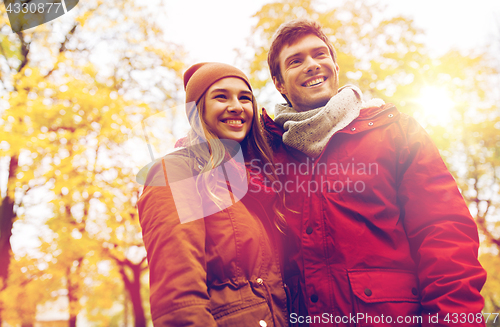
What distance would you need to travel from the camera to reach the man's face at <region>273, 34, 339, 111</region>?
1913mm

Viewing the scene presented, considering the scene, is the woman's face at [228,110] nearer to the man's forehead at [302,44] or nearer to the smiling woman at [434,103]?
the man's forehead at [302,44]

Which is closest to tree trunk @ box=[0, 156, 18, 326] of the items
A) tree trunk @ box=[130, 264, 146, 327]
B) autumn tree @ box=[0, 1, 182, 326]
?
autumn tree @ box=[0, 1, 182, 326]

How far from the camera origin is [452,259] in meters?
1.24

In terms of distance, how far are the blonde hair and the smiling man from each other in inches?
3.0

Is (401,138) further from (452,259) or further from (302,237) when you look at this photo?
(302,237)

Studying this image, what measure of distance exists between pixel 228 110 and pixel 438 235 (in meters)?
1.29

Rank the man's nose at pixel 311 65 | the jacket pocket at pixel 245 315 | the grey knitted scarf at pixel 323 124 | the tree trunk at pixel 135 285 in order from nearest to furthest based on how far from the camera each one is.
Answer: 1. the jacket pocket at pixel 245 315
2. the grey knitted scarf at pixel 323 124
3. the man's nose at pixel 311 65
4. the tree trunk at pixel 135 285

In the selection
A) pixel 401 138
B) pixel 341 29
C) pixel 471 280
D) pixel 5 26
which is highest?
pixel 5 26

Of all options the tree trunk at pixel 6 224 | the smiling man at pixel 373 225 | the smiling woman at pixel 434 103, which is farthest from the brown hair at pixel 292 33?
the tree trunk at pixel 6 224

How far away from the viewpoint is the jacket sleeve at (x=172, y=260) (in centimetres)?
106

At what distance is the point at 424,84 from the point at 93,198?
6188 millimetres

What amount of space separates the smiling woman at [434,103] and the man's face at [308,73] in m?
3.34

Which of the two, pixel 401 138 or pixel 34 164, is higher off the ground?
pixel 34 164

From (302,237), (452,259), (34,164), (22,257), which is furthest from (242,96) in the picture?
(22,257)
